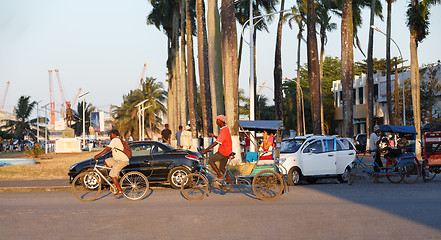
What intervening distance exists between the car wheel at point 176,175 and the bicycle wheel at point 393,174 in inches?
247

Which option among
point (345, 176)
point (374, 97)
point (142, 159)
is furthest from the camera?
point (374, 97)

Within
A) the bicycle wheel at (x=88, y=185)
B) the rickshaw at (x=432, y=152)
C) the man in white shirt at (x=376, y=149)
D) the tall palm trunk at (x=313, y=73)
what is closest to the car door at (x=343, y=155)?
the man in white shirt at (x=376, y=149)

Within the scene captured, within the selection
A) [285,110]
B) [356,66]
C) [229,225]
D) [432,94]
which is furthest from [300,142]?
[356,66]

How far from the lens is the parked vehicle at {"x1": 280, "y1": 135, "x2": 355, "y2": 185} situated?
66.1ft

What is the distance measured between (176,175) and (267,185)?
15.5 feet

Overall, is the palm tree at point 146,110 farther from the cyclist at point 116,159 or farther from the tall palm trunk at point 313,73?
the cyclist at point 116,159

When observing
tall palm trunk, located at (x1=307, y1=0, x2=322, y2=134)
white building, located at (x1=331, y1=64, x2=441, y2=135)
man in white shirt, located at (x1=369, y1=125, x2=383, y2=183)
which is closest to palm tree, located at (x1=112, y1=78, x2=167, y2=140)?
white building, located at (x1=331, y1=64, x2=441, y2=135)

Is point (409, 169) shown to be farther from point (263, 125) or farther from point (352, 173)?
point (263, 125)

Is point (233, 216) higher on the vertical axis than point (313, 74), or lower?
lower

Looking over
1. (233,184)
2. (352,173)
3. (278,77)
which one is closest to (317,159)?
(352,173)

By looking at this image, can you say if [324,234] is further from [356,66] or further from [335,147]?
[356,66]

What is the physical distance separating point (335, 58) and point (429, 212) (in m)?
101

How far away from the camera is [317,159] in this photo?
2031 cm

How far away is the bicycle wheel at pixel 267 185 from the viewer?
48.1 ft
